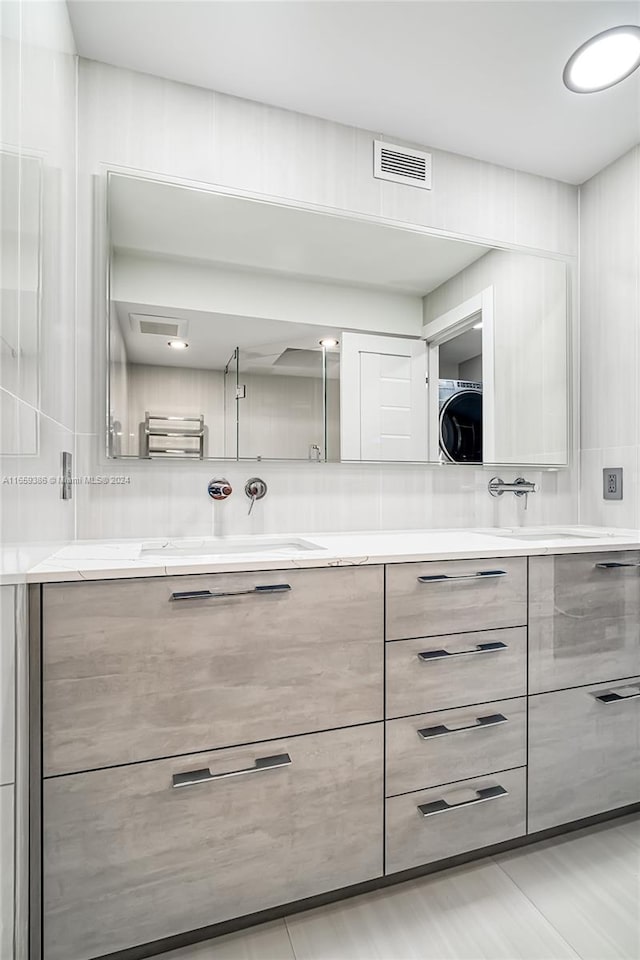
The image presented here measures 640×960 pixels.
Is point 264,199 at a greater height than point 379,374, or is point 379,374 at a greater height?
point 264,199

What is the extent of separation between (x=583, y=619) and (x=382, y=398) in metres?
0.97

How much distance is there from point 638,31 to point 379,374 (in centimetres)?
124

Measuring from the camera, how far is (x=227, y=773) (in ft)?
3.84

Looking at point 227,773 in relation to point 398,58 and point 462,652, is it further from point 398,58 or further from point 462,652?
point 398,58

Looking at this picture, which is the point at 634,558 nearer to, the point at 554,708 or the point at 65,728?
the point at 554,708

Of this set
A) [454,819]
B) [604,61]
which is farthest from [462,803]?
[604,61]

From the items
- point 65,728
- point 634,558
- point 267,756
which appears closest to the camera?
point 65,728

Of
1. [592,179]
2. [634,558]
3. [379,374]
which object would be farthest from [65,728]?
[592,179]

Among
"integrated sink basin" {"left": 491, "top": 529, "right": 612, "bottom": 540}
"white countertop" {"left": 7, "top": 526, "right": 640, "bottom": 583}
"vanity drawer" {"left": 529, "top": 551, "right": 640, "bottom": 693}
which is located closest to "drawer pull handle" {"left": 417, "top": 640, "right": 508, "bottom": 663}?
"vanity drawer" {"left": 529, "top": 551, "right": 640, "bottom": 693}

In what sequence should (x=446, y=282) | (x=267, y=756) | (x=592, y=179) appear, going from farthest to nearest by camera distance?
1. (x=592, y=179)
2. (x=446, y=282)
3. (x=267, y=756)

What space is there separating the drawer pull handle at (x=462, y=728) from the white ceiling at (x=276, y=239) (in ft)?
4.82

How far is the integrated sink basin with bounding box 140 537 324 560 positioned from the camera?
5.04 ft

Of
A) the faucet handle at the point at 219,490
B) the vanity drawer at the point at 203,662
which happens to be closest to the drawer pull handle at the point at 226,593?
the vanity drawer at the point at 203,662

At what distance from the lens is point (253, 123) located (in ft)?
Answer: 5.84
